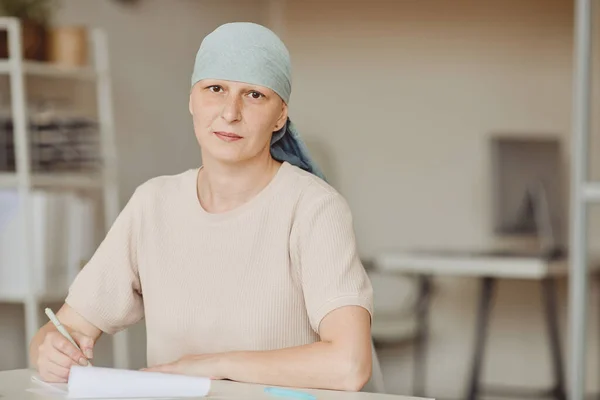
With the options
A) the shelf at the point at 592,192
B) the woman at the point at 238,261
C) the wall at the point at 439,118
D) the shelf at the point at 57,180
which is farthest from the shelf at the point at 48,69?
the wall at the point at 439,118

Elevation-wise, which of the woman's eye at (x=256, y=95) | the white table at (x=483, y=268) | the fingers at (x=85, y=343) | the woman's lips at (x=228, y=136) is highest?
the woman's eye at (x=256, y=95)

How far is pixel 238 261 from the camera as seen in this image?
75.4 inches

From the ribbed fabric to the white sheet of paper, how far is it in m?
0.32

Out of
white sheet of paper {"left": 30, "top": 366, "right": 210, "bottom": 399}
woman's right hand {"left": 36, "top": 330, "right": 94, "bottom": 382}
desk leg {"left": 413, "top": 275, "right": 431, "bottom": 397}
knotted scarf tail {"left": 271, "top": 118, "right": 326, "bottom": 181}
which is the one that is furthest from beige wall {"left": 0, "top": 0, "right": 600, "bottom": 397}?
white sheet of paper {"left": 30, "top": 366, "right": 210, "bottom": 399}

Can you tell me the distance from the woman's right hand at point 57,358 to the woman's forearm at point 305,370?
10.4 inches

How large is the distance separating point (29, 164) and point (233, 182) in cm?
192

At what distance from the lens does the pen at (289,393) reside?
5.09 feet

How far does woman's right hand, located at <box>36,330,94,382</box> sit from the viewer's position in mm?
1769

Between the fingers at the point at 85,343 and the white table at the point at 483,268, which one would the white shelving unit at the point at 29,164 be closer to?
the white table at the point at 483,268

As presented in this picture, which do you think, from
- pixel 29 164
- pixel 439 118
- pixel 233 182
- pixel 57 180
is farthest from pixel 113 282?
pixel 439 118

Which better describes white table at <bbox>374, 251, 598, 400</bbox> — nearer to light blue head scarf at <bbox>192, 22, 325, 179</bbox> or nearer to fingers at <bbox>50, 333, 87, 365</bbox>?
light blue head scarf at <bbox>192, 22, 325, 179</bbox>

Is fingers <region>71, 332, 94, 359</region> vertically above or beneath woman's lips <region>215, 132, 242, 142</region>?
beneath

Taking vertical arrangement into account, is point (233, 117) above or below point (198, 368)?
above

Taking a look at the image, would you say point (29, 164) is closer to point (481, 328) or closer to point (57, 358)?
point (57, 358)
